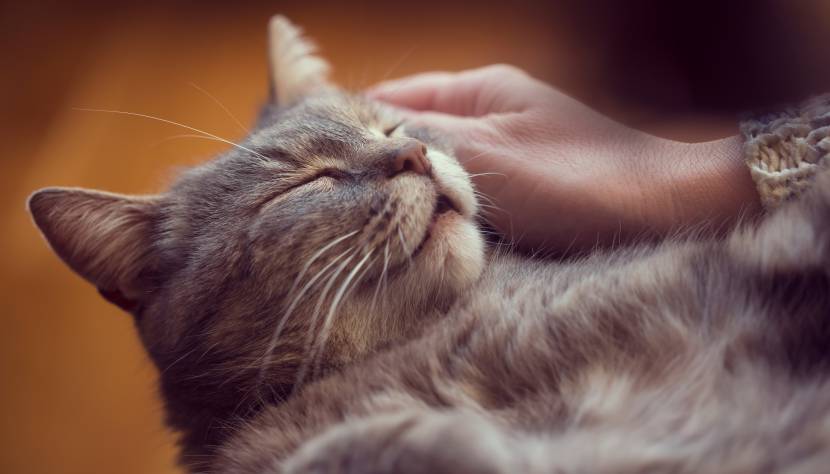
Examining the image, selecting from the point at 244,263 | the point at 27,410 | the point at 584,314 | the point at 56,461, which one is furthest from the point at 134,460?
the point at 584,314

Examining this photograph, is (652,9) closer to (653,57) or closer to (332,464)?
(653,57)

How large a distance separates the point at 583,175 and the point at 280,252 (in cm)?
51

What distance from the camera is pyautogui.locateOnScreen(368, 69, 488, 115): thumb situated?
147 centimetres

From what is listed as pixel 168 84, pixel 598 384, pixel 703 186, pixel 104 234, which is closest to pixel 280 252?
pixel 104 234

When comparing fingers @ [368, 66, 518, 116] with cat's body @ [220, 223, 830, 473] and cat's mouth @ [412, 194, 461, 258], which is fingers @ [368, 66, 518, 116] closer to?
cat's mouth @ [412, 194, 461, 258]

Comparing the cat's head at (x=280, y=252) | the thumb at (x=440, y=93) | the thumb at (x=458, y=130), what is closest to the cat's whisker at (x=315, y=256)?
the cat's head at (x=280, y=252)

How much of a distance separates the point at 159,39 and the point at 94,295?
1021 millimetres

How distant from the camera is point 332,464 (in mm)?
621

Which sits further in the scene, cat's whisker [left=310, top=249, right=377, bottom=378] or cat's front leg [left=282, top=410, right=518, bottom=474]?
cat's whisker [left=310, top=249, right=377, bottom=378]

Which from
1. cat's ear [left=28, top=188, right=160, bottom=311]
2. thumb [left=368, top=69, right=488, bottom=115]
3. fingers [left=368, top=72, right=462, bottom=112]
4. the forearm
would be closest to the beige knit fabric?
the forearm

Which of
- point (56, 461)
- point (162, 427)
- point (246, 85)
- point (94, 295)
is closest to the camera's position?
point (162, 427)

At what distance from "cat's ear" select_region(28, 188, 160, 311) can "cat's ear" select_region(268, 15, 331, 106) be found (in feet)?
1.37

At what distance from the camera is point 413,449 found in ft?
1.95

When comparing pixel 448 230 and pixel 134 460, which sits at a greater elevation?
pixel 448 230
